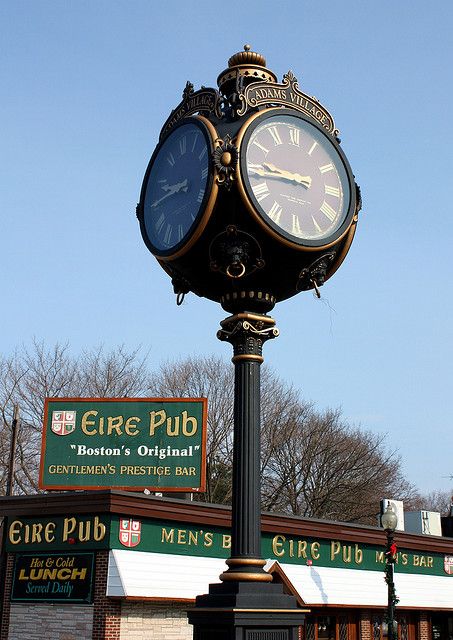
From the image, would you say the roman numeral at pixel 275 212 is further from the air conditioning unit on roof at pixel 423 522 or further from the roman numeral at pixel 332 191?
the air conditioning unit on roof at pixel 423 522

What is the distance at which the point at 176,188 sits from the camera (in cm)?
807

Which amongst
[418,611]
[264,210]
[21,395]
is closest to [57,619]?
[418,611]

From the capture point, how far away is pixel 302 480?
4266 centimetres

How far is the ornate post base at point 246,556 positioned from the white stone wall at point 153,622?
37.7 feet

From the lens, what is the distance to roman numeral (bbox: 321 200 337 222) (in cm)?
794

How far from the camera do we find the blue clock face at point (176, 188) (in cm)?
768

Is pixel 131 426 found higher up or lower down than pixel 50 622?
higher up

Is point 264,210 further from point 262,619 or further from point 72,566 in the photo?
point 72,566

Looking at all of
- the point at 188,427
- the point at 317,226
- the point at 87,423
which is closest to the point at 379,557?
the point at 188,427

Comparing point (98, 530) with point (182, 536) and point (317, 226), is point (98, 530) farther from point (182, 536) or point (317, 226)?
point (317, 226)

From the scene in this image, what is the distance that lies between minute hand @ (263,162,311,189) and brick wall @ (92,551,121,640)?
12179mm


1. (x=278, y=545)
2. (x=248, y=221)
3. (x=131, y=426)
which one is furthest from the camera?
(x=131, y=426)

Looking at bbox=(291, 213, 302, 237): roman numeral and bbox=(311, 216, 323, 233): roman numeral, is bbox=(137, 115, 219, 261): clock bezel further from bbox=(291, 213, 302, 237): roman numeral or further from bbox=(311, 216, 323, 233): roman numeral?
bbox=(311, 216, 323, 233): roman numeral

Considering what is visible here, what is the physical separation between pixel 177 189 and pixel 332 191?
4.77ft
